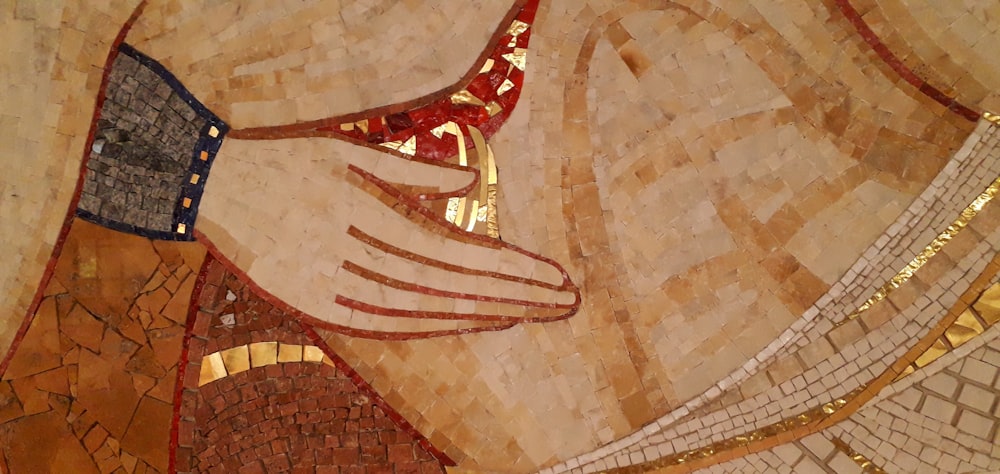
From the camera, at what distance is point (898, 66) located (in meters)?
2.91

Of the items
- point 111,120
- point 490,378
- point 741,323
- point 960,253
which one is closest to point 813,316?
point 741,323

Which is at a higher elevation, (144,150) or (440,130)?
(440,130)

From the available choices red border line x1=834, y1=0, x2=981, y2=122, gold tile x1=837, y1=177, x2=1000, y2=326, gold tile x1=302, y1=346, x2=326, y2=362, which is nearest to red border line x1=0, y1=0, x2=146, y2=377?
gold tile x1=302, y1=346, x2=326, y2=362

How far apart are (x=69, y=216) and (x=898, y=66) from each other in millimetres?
3161

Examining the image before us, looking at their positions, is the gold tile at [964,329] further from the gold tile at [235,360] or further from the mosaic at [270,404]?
the gold tile at [235,360]

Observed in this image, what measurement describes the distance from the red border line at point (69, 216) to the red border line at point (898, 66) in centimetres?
273

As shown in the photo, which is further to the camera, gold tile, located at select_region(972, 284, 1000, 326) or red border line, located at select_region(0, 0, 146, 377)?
red border line, located at select_region(0, 0, 146, 377)

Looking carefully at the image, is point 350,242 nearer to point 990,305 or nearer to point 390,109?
point 390,109

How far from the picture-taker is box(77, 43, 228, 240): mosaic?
297cm

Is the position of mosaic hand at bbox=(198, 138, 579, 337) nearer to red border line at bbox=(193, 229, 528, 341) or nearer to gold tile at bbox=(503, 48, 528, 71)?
red border line at bbox=(193, 229, 528, 341)

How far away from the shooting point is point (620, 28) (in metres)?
3.07

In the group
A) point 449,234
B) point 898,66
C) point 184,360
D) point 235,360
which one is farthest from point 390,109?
point 898,66

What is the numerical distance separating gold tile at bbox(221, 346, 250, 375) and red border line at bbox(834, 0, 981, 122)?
262 cm

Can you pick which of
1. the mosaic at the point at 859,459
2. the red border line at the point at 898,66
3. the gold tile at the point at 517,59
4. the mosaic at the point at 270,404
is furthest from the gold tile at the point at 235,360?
the red border line at the point at 898,66
